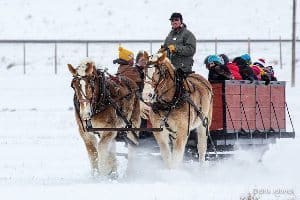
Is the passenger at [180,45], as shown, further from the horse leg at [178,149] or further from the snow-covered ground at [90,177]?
the snow-covered ground at [90,177]

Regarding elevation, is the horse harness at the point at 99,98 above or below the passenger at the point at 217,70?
below

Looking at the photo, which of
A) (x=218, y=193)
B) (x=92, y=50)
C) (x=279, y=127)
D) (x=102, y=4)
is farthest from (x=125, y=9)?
(x=218, y=193)

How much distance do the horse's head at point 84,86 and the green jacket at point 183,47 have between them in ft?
7.11

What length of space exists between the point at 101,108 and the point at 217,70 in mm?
3162

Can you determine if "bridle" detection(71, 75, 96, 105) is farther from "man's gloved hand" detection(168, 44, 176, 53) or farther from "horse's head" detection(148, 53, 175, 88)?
"man's gloved hand" detection(168, 44, 176, 53)

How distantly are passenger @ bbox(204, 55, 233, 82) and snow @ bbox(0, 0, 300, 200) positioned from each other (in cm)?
169

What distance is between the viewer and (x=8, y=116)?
2966 centimetres

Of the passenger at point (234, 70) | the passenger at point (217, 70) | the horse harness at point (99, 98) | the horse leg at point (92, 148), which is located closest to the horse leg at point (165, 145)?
the horse harness at point (99, 98)

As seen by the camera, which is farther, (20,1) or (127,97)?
(20,1)

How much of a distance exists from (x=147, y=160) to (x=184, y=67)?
1.87 m

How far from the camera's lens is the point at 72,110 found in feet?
Result: 104

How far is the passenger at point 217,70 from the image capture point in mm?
16188

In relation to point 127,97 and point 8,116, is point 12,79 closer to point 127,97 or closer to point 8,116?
point 8,116

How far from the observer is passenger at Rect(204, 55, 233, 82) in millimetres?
16188
